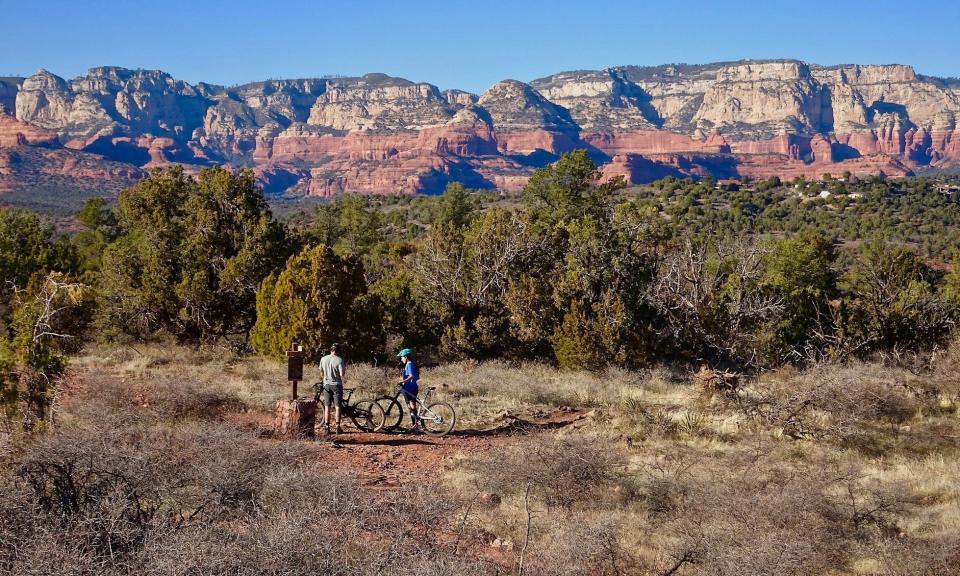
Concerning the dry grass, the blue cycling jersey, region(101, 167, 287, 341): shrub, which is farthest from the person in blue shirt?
region(101, 167, 287, 341): shrub

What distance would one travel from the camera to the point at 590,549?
7.09 metres

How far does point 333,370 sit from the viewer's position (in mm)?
13203

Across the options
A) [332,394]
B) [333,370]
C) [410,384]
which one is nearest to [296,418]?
[332,394]

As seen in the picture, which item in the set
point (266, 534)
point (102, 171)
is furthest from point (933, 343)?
point (102, 171)

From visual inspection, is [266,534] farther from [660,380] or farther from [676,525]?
[660,380]

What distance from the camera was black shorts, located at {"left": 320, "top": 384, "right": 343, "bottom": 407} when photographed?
1315 centimetres

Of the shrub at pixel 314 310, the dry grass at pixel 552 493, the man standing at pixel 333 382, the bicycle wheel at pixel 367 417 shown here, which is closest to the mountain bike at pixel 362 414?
the bicycle wheel at pixel 367 417

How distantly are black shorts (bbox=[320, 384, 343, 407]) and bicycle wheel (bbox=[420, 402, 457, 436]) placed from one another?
141cm

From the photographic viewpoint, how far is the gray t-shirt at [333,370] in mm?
13148

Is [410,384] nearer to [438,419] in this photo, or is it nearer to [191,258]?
[438,419]

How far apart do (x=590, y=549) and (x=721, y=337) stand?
17.6m

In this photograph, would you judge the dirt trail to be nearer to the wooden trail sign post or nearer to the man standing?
the wooden trail sign post

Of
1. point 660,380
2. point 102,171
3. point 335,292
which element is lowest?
point 660,380

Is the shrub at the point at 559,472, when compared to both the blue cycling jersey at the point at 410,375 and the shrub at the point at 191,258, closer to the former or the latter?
the blue cycling jersey at the point at 410,375
